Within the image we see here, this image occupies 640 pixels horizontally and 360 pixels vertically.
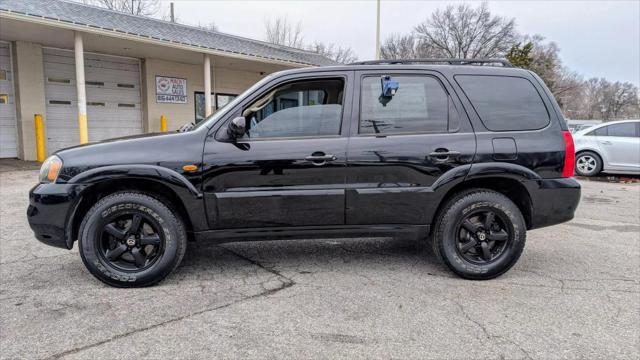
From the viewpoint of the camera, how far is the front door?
11.4 ft

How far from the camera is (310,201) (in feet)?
11.7

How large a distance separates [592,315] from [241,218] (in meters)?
2.75

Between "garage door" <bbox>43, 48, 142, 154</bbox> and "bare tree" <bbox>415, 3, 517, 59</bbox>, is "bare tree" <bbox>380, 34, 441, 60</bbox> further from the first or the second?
"garage door" <bbox>43, 48, 142, 154</bbox>

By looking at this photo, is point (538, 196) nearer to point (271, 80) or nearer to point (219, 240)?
point (271, 80)

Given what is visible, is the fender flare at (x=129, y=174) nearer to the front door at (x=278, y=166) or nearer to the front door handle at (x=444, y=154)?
the front door at (x=278, y=166)

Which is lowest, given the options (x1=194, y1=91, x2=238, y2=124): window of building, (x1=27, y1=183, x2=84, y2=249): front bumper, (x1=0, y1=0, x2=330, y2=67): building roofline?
(x1=27, y1=183, x2=84, y2=249): front bumper

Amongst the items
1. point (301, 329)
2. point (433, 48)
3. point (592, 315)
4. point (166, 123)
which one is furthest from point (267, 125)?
point (433, 48)

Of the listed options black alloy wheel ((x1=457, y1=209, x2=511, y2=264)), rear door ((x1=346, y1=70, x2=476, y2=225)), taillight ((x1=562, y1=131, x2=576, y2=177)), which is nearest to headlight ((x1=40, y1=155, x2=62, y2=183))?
rear door ((x1=346, y1=70, x2=476, y2=225))

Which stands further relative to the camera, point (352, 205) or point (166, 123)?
point (166, 123)

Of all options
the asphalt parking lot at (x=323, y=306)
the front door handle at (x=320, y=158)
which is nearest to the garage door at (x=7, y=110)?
the asphalt parking lot at (x=323, y=306)

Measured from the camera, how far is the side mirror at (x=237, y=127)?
3367mm

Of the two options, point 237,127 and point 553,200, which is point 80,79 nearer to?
point 237,127

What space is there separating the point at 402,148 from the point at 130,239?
7.81 feet

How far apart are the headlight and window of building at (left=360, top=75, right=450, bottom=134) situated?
2.49m
